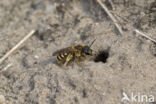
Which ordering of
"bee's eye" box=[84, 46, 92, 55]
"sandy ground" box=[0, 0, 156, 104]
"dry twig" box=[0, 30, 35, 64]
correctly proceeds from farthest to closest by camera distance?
"dry twig" box=[0, 30, 35, 64] < "bee's eye" box=[84, 46, 92, 55] < "sandy ground" box=[0, 0, 156, 104]

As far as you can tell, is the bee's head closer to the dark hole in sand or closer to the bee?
the bee

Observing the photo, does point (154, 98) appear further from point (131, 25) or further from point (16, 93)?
point (16, 93)

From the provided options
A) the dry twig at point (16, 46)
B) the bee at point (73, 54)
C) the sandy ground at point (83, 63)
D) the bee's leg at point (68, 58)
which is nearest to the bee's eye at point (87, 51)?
the bee at point (73, 54)

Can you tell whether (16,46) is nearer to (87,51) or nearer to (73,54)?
(73,54)

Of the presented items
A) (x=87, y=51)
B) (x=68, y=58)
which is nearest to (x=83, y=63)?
(x=87, y=51)

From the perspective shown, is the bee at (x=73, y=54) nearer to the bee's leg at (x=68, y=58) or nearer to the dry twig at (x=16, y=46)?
the bee's leg at (x=68, y=58)

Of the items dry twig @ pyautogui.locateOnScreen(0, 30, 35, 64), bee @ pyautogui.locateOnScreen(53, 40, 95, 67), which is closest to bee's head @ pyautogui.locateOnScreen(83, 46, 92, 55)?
bee @ pyautogui.locateOnScreen(53, 40, 95, 67)

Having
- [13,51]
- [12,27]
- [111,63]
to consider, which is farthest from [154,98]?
[12,27]
